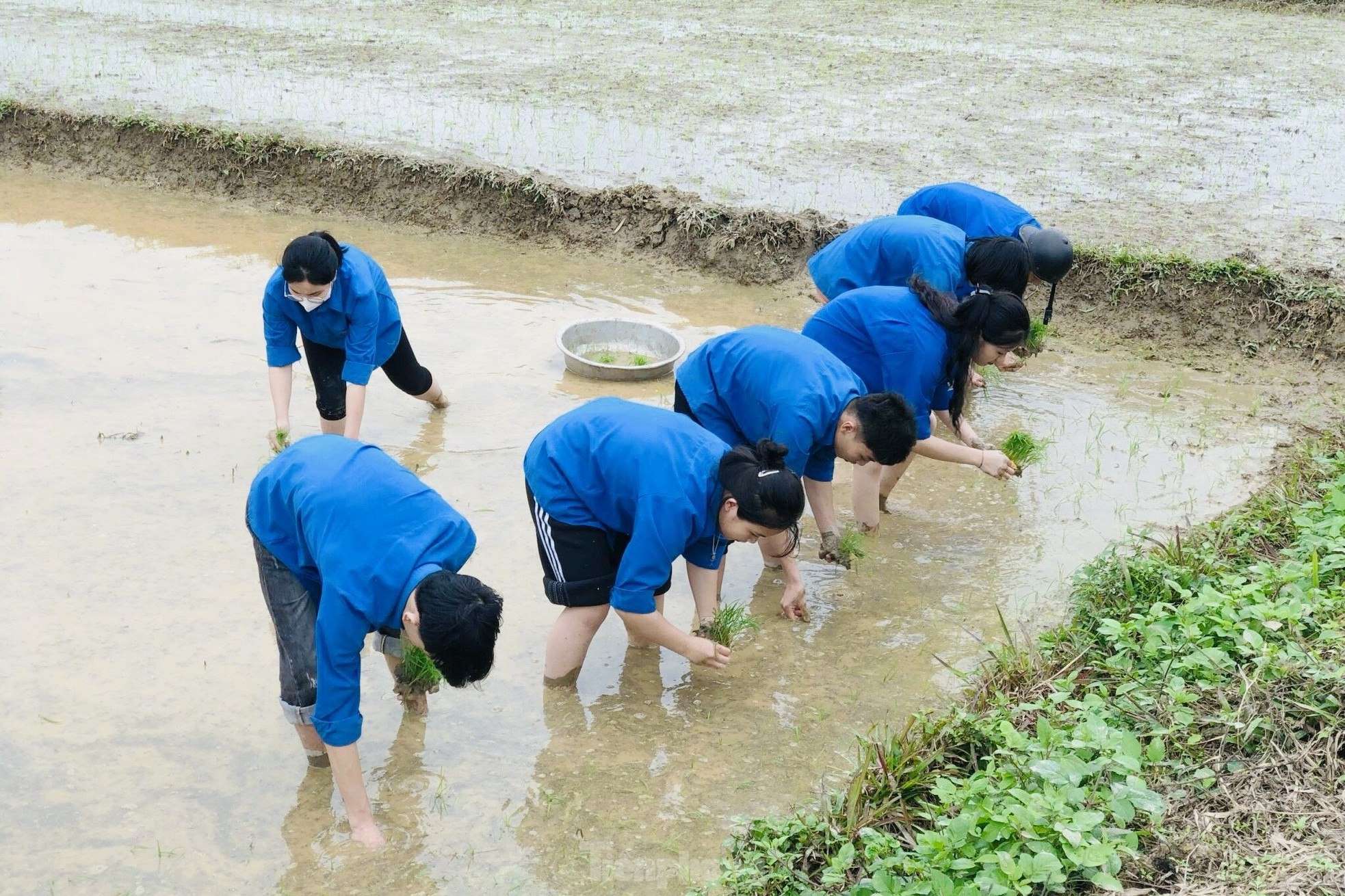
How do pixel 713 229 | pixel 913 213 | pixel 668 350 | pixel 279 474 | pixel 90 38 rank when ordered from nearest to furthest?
pixel 279 474
pixel 913 213
pixel 668 350
pixel 713 229
pixel 90 38

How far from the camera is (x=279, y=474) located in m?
3.03

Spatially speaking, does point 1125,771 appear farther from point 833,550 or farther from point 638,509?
point 833,550

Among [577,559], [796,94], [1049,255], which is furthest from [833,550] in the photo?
[796,94]

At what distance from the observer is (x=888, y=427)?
12.1 feet

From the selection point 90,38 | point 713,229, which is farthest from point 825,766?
point 90,38

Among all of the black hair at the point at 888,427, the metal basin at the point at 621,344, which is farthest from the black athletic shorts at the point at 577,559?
the metal basin at the point at 621,344

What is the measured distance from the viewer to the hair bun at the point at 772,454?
3273mm

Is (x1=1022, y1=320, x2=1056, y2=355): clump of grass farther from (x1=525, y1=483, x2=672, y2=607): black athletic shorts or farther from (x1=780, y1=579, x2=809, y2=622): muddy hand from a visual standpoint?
(x1=525, y1=483, x2=672, y2=607): black athletic shorts

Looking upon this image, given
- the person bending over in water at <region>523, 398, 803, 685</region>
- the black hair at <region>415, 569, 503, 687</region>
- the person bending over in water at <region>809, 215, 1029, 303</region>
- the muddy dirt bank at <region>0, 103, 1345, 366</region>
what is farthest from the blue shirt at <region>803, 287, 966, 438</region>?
the muddy dirt bank at <region>0, 103, 1345, 366</region>

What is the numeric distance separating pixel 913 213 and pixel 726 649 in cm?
311

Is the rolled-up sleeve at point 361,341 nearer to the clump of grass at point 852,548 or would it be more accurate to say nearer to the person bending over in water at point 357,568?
the person bending over in water at point 357,568

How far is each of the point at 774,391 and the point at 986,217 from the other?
91.6 inches

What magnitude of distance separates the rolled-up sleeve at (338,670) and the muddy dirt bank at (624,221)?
5023 mm

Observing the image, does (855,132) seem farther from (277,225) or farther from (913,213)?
(277,225)
